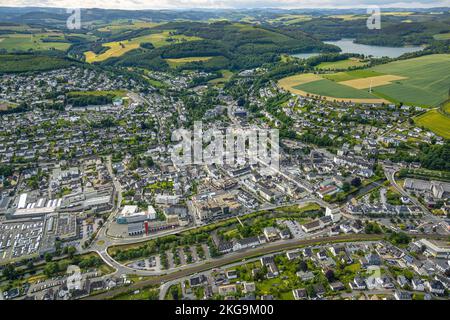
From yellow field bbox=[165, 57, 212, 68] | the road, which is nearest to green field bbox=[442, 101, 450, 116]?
the road


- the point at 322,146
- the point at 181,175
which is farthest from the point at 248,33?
the point at 181,175

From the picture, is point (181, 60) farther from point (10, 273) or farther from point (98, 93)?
point (10, 273)

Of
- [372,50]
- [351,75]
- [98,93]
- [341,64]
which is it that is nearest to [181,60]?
[98,93]

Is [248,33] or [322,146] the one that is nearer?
[322,146]

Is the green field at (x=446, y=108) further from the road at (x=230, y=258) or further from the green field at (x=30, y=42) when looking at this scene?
the green field at (x=30, y=42)
